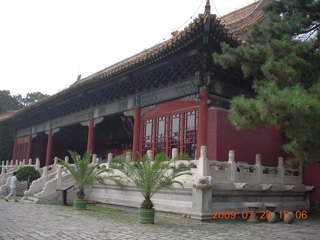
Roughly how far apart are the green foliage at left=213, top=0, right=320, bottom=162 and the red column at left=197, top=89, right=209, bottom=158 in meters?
2.43

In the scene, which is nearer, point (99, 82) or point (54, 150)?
point (99, 82)

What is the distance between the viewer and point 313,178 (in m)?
11.2

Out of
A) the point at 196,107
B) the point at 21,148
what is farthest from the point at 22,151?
the point at 196,107

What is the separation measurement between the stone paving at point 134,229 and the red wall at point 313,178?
8.18 feet

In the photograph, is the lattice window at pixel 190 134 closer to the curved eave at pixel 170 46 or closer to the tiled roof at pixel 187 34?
the curved eave at pixel 170 46

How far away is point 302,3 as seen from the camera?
747cm

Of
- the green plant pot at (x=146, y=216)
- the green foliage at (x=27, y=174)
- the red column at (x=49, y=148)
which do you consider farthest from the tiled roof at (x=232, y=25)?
the red column at (x=49, y=148)

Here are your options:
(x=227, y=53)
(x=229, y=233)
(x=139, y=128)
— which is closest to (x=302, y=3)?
(x=227, y=53)

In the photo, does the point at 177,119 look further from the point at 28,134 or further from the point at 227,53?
the point at 28,134

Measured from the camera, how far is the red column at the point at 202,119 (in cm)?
998

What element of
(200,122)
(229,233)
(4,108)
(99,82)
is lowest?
(229,233)

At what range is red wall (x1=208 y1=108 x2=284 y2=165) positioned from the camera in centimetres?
1025

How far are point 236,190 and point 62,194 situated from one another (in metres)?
6.43

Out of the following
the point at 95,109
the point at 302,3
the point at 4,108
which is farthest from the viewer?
the point at 4,108
